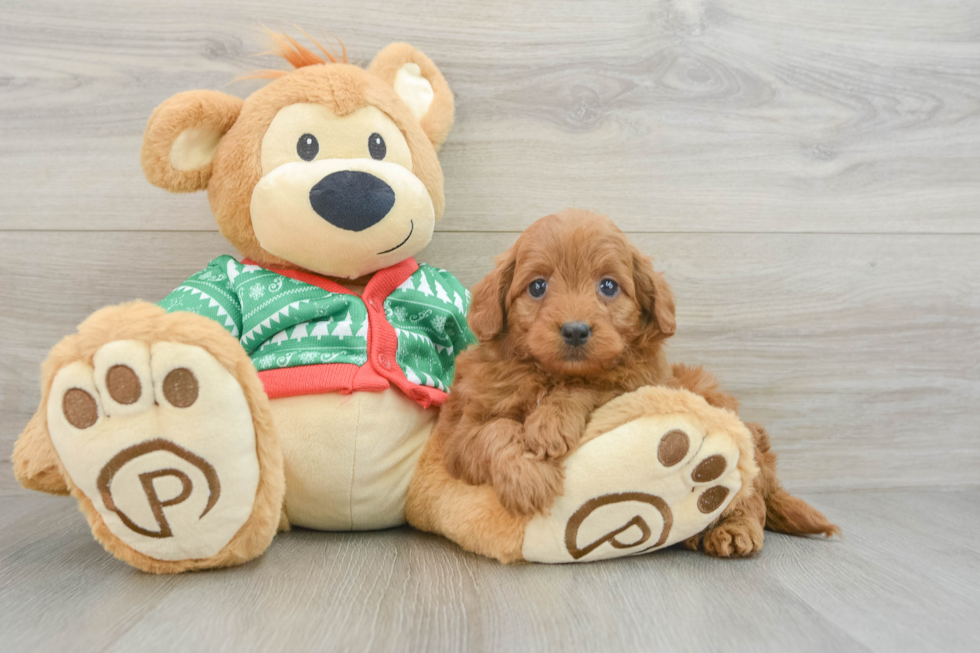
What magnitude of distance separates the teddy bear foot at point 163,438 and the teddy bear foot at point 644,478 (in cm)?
37

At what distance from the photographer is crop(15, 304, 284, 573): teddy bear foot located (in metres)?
0.76

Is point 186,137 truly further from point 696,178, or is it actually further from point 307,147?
point 696,178

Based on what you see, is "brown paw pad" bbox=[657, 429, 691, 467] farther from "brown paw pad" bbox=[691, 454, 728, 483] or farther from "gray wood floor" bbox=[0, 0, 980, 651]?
"gray wood floor" bbox=[0, 0, 980, 651]

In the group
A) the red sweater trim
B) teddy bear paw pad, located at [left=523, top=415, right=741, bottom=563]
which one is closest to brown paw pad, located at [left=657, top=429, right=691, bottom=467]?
teddy bear paw pad, located at [left=523, top=415, right=741, bottom=563]

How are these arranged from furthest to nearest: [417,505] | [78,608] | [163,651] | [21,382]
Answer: [21,382] → [417,505] → [78,608] → [163,651]

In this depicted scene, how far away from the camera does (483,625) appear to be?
724 millimetres

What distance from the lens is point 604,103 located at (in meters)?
1.36

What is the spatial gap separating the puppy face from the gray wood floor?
413 mm

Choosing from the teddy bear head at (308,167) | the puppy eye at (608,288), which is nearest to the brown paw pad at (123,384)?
the teddy bear head at (308,167)

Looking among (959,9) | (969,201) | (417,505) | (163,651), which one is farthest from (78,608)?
(959,9)

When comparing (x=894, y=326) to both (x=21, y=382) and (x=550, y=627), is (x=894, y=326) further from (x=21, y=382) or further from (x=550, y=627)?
(x=21, y=382)

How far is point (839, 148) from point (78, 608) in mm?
1505

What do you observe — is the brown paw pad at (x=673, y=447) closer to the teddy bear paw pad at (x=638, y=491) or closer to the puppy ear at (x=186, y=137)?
the teddy bear paw pad at (x=638, y=491)

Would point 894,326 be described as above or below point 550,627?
above
